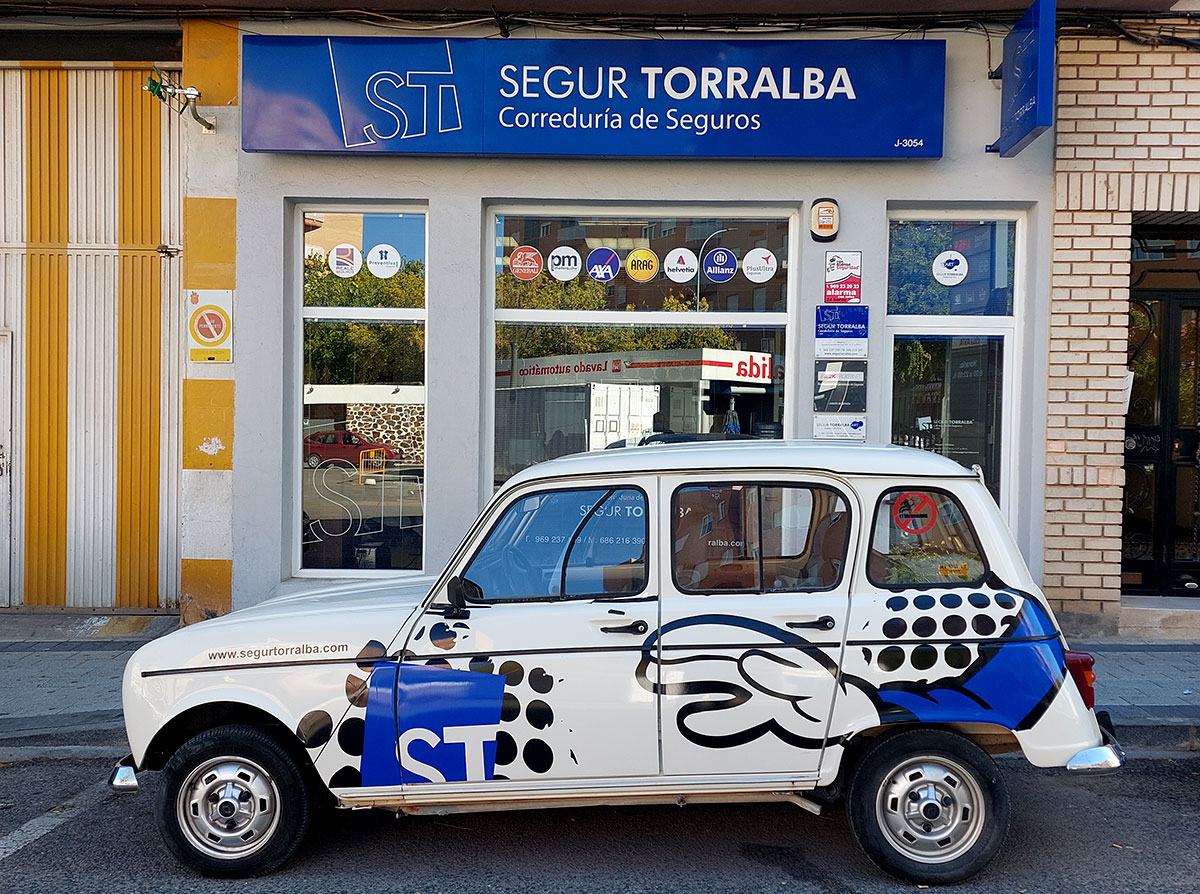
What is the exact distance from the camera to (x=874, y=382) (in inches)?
336

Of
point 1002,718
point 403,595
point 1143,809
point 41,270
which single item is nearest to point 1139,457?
point 1143,809

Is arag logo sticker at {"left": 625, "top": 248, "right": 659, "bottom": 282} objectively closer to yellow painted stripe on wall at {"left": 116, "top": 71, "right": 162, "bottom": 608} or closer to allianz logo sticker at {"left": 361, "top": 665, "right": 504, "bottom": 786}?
yellow painted stripe on wall at {"left": 116, "top": 71, "right": 162, "bottom": 608}

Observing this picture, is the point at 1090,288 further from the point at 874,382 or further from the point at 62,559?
the point at 62,559

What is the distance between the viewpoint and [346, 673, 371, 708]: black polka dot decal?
13.6 feet

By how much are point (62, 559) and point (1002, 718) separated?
8290 millimetres

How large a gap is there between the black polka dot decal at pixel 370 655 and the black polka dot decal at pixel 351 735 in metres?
0.22

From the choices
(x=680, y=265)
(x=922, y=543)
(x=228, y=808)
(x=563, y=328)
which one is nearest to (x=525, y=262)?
(x=563, y=328)

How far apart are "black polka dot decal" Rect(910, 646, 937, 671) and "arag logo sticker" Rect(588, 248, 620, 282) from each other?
542 centimetres

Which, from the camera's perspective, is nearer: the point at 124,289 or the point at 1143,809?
the point at 1143,809

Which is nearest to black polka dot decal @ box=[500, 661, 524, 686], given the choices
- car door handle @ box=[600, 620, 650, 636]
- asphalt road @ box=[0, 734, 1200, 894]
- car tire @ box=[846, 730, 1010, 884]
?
car door handle @ box=[600, 620, 650, 636]

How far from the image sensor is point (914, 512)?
13.9 feet

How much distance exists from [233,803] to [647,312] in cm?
571

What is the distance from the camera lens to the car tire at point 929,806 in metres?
4.11

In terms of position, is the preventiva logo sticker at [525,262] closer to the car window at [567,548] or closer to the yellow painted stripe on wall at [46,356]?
the yellow painted stripe on wall at [46,356]
